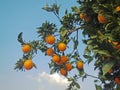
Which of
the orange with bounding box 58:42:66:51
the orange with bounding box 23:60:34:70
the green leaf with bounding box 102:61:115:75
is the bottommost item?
the green leaf with bounding box 102:61:115:75

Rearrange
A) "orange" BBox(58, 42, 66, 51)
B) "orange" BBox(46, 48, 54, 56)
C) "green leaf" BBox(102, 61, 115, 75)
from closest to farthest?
"green leaf" BBox(102, 61, 115, 75)
"orange" BBox(58, 42, 66, 51)
"orange" BBox(46, 48, 54, 56)

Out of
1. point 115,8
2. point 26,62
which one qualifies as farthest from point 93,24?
point 26,62

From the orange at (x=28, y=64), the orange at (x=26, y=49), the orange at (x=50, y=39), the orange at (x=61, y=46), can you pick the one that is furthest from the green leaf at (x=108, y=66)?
the orange at (x=26, y=49)

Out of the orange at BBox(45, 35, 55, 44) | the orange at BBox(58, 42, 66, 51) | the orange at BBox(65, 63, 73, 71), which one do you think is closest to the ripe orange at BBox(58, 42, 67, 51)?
the orange at BBox(58, 42, 66, 51)

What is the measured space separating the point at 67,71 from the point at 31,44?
1.00 metres

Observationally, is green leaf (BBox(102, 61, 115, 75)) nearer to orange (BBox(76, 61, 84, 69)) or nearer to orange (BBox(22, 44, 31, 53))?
orange (BBox(76, 61, 84, 69))

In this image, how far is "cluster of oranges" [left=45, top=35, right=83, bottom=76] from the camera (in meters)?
5.72

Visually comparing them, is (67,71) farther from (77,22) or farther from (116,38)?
(116,38)

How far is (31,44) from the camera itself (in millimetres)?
6059

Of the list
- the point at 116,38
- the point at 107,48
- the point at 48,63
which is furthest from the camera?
the point at 48,63

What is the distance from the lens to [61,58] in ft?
19.1

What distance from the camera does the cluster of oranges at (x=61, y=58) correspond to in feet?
18.8

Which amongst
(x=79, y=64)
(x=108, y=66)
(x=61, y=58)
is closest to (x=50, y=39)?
(x=61, y=58)

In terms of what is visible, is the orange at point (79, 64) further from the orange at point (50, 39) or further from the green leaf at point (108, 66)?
the green leaf at point (108, 66)
